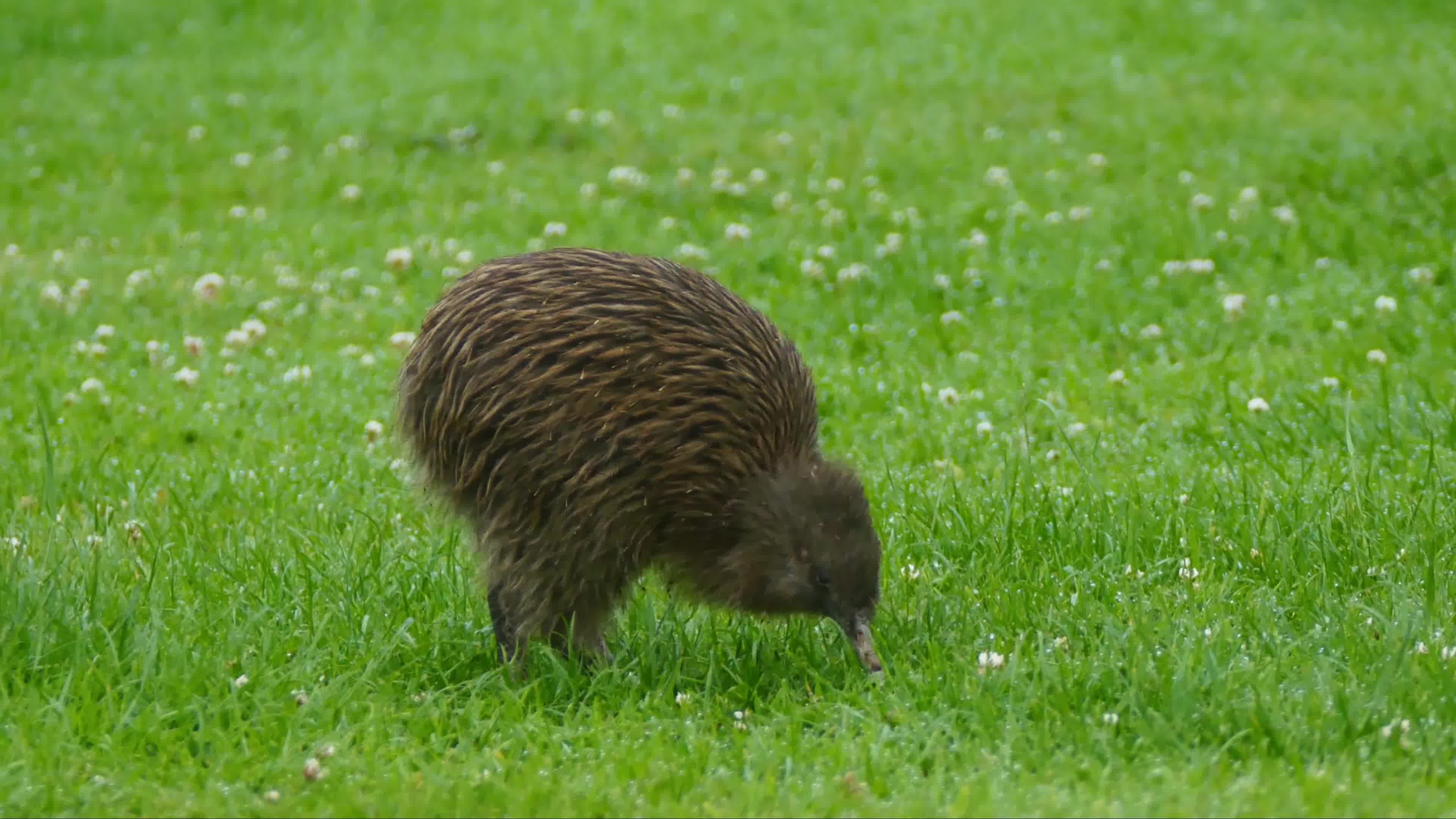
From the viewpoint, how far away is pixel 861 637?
4.20 metres

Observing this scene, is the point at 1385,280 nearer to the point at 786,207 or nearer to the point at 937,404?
the point at 937,404

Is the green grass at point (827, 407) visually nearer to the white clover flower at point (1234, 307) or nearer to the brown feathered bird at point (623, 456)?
the white clover flower at point (1234, 307)

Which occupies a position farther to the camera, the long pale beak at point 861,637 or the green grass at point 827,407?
the long pale beak at point 861,637

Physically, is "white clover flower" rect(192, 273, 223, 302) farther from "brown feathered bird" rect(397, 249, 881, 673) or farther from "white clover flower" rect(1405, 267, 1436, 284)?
"white clover flower" rect(1405, 267, 1436, 284)

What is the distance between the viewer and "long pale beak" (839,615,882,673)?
13.7 ft

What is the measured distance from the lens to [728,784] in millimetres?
3561

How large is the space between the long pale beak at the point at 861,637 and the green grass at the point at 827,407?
0.12 metres

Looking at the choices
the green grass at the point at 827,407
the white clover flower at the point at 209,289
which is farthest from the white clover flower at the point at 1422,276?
the white clover flower at the point at 209,289

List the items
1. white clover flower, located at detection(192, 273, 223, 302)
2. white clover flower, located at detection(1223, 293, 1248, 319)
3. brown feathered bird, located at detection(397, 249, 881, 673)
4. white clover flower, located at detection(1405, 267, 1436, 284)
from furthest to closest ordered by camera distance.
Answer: white clover flower, located at detection(192, 273, 223, 302) < white clover flower, located at detection(1405, 267, 1436, 284) < white clover flower, located at detection(1223, 293, 1248, 319) < brown feathered bird, located at detection(397, 249, 881, 673)

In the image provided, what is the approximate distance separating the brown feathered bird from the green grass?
207 mm

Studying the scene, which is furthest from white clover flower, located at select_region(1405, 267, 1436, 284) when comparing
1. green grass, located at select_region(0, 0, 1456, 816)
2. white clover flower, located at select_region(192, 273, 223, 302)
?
white clover flower, located at select_region(192, 273, 223, 302)

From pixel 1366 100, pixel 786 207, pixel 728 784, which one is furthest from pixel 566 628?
pixel 1366 100

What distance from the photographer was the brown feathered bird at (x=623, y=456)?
13.5 ft

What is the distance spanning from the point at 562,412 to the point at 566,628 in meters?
0.62
